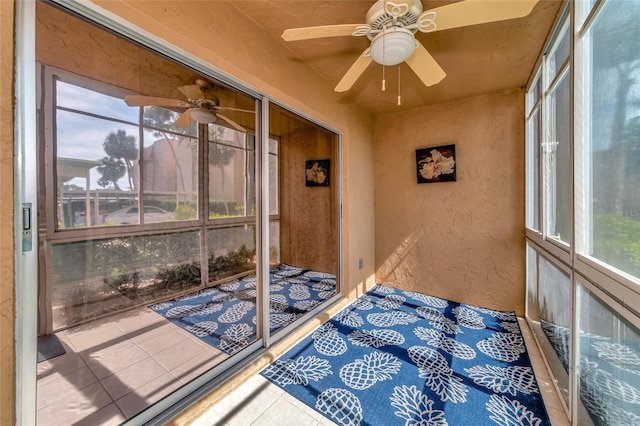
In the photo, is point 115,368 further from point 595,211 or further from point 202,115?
point 595,211

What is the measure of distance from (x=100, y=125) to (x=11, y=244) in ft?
5.62

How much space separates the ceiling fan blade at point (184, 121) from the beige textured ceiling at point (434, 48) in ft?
4.18

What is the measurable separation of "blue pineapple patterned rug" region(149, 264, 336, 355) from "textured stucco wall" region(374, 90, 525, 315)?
119 centimetres

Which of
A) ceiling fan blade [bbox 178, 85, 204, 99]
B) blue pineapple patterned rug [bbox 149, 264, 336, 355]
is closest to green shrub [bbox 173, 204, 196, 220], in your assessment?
blue pineapple patterned rug [bbox 149, 264, 336, 355]

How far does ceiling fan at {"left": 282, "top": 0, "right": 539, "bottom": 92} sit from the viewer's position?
3.68 feet

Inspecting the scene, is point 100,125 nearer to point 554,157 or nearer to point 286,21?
point 286,21

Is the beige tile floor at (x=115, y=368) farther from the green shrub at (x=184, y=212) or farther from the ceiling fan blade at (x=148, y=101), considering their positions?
the ceiling fan blade at (x=148, y=101)

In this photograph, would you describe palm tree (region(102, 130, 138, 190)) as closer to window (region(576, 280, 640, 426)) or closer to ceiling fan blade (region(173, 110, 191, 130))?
ceiling fan blade (region(173, 110, 191, 130))

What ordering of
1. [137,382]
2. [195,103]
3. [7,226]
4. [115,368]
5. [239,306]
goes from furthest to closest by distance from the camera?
1. [239,306]
2. [195,103]
3. [115,368]
4. [137,382]
5. [7,226]

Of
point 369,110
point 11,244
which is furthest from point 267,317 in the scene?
point 369,110

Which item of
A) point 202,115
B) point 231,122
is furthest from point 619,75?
point 202,115

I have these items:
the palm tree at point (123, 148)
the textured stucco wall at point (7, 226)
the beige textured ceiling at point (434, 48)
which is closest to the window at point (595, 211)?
the beige textured ceiling at point (434, 48)

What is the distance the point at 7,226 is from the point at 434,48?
268 centimetres

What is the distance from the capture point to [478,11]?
115cm
